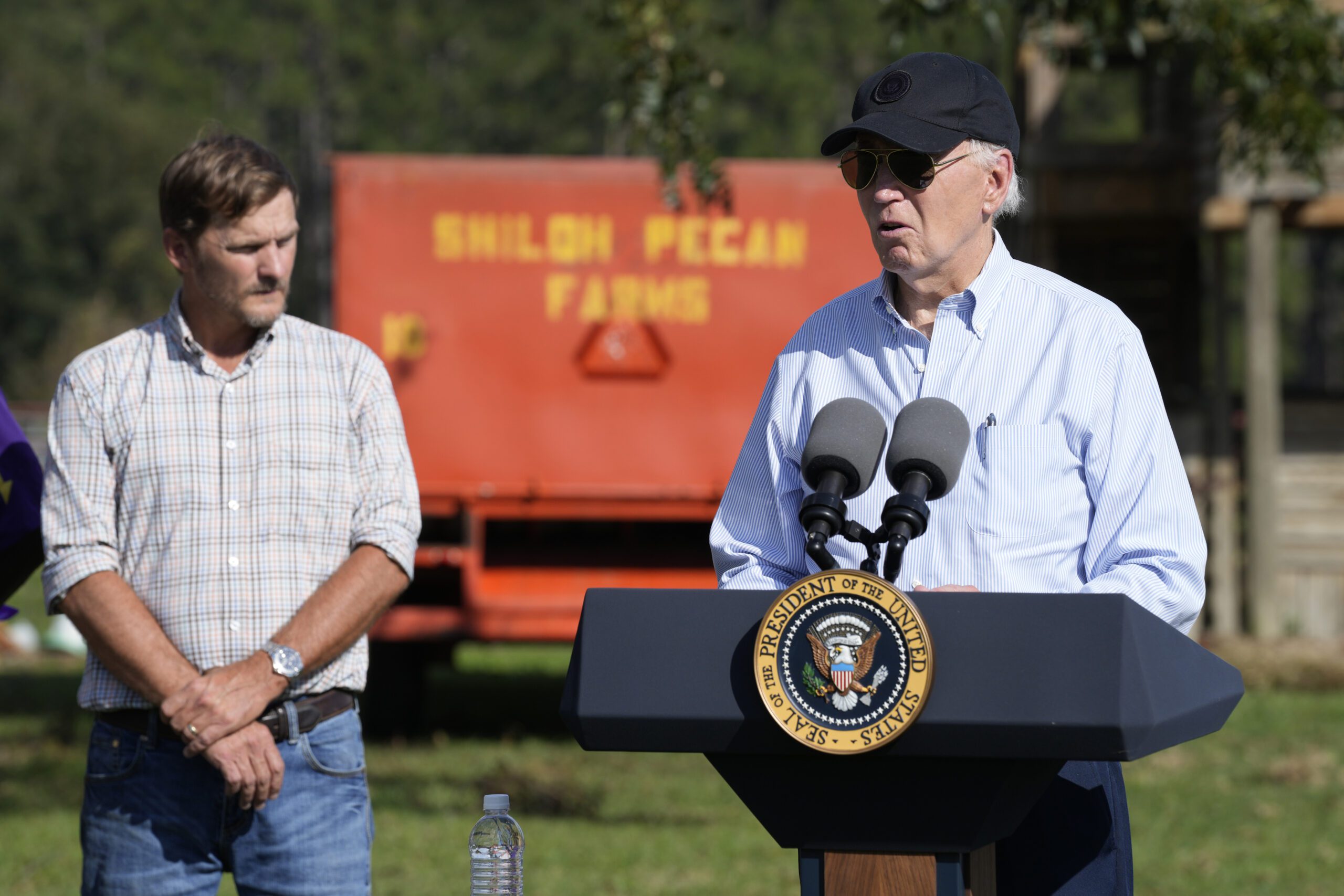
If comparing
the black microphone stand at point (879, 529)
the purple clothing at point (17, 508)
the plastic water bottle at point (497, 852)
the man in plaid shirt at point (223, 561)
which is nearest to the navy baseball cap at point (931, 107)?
the black microphone stand at point (879, 529)

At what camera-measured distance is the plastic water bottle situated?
2.33 m

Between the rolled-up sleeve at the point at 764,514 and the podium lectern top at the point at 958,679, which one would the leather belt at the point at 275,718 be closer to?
the rolled-up sleeve at the point at 764,514

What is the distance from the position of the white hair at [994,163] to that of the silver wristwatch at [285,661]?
4.62ft

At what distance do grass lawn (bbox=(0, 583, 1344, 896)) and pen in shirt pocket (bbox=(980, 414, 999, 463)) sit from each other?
12.2ft

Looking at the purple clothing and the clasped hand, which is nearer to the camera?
the clasped hand

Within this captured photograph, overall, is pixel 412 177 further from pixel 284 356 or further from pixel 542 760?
pixel 284 356

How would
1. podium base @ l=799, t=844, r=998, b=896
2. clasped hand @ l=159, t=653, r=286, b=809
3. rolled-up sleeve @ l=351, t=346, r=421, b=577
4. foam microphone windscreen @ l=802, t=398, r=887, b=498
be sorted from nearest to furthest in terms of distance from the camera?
podium base @ l=799, t=844, r=998, b=896, foam microphone windscreen @ l=802, t=398, r=887, b=498, clasped hand @ l=159, t=653, r=286, b=809, rolled-up sleeve @ l=351, t=346, r=421, b=577

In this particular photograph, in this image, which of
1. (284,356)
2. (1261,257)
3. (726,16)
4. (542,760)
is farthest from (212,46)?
(284,356)

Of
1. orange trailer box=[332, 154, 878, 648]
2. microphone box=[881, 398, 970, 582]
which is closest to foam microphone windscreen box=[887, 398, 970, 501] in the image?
microphone box=[881, 398, 970, 582]

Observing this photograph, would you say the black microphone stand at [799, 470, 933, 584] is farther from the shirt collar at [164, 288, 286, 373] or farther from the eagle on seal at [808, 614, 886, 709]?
the shirt collar at [164, 288, 286, 373]

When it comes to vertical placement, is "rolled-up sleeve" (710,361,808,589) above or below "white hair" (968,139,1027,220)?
below

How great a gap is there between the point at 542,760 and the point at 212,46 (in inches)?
1865

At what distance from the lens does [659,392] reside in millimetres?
8367

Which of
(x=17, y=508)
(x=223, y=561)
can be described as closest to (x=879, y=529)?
(x=223, y=561)
